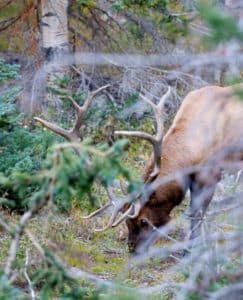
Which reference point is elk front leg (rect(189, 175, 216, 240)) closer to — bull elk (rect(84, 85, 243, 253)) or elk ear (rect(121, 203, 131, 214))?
bull elk (rect(84, 85, 243, 253))

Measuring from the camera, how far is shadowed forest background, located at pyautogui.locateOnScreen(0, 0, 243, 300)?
4449mm

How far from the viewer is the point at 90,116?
11.7 meters

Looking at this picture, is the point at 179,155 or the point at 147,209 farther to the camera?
the point at 179,155

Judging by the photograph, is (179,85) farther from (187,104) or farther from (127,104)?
(187,104)

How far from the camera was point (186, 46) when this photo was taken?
13.0 m

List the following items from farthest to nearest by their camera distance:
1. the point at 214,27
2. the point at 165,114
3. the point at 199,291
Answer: the point at 165,114 → the point at 199,291 → the point at 214,27

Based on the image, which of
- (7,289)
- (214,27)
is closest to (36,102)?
(7,289)

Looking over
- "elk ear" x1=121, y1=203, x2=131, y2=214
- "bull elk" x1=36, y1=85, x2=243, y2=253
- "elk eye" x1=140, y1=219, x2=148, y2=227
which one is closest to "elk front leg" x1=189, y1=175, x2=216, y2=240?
"bull elk" x1=36, y1=85, x2=243, y2=253

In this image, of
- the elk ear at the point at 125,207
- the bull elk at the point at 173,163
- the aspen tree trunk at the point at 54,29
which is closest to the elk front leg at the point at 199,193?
the bull elk at the point at 173,163

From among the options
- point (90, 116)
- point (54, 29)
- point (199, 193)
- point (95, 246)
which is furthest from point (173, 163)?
point (54, 29)

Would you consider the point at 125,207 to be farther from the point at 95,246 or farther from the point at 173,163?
the point at 95,246

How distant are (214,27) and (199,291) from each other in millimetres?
1235

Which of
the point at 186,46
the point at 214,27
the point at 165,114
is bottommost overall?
the point at 165,114

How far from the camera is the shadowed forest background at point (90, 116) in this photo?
14.6 ft
